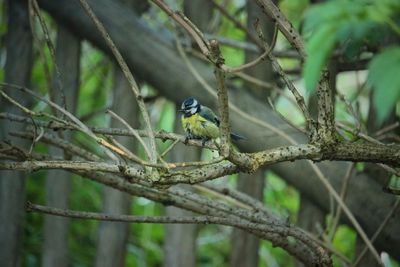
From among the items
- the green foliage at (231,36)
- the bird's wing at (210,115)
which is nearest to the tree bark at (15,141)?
the bird's wing at (210,115)

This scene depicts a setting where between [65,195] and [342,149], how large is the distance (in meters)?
2.03

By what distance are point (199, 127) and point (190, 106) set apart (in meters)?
0.18

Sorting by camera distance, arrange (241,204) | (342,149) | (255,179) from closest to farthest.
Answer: (342,149) → (241,204) → (255,179)

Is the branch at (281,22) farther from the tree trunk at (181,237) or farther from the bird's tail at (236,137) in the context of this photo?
the tree trunk at (181,237)

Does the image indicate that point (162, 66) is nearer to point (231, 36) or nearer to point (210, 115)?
point (210, 115)

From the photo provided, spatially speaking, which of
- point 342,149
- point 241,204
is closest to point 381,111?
point 342,149

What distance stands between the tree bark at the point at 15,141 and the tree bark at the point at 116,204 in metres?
0.43

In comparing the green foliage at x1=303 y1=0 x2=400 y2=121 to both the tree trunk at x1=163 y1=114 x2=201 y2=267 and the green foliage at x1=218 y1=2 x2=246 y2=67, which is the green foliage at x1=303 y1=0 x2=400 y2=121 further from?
the green foliage at x1=218 y1=2 x2=246 y2=67

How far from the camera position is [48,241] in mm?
3479

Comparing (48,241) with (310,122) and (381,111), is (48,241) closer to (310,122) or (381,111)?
(310,122)

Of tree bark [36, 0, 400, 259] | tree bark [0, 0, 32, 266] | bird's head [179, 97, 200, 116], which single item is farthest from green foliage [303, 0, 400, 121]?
tree bark [0, 0, 32, 266]

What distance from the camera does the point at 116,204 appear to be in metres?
3.51

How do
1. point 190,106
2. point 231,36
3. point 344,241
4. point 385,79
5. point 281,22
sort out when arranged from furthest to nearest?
point 231,36
point 344,241
point 190,106
point 281,22
point 385,79

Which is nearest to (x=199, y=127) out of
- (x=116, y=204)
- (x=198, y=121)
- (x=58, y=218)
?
(x=198, y=121)
